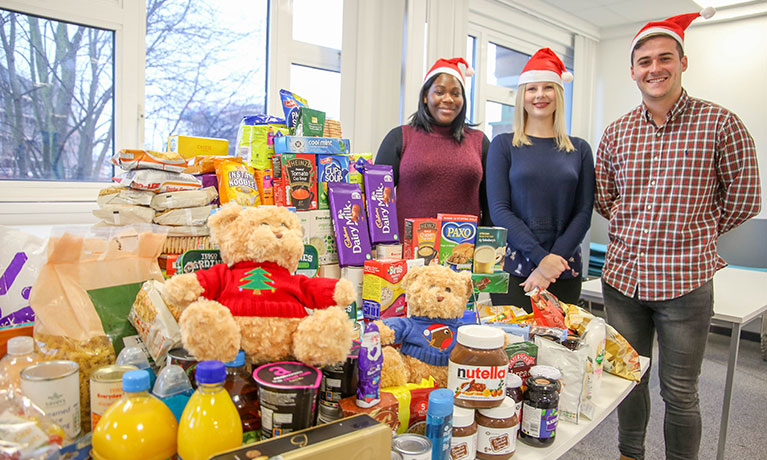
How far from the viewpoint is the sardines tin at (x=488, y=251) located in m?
1.66

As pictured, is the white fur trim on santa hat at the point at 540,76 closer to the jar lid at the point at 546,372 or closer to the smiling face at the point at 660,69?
the smiling face at the point at 660,69

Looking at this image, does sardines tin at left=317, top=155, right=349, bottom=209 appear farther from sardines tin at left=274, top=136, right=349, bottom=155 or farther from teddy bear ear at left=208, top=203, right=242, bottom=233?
teddy bear ear at left=208, top=203, right=242, bottom=233

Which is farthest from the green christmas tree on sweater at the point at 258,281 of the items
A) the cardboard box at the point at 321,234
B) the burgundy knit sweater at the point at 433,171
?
the burgundy knit sweater at the point at 433,171

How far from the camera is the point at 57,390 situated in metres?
0.81

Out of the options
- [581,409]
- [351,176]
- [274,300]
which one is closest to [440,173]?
[351,176]

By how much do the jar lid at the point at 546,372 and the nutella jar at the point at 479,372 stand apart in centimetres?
17

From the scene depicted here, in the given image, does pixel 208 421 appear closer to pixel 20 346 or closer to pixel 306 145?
pixel 20 346

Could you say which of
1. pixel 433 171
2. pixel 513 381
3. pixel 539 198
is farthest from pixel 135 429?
pixel 539 198

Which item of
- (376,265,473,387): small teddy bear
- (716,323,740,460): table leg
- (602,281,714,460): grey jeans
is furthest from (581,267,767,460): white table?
(376,265,473,387): small teddy bear

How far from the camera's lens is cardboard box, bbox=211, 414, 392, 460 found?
71 cm

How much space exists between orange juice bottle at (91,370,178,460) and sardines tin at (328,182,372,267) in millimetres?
831

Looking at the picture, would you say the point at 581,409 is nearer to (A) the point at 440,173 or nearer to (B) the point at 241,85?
(A) the point at 440,173

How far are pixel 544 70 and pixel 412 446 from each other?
68.5 inches

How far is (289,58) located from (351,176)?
79.9 inches
